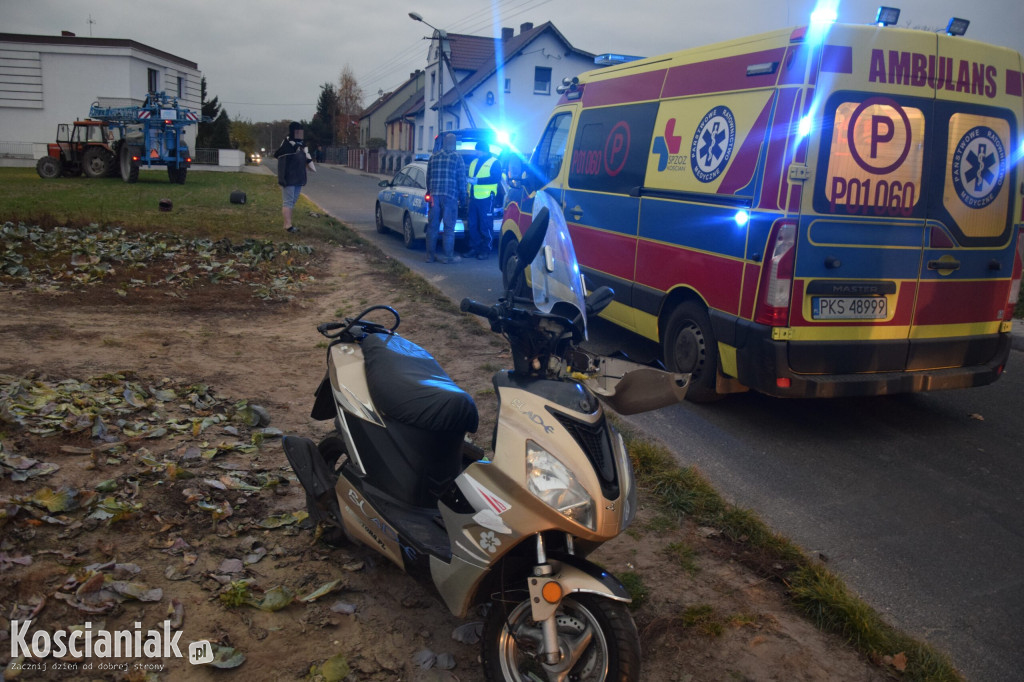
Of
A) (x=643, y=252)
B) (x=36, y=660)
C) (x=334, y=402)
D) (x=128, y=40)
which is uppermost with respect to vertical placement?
(x=128, y=40)

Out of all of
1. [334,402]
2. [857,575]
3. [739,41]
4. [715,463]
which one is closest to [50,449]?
[334,402]

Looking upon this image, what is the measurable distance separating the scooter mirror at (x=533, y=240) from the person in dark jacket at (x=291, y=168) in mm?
13030

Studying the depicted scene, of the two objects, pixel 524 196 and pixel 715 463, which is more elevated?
pixel 524 196

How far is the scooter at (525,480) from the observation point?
8.72 feet

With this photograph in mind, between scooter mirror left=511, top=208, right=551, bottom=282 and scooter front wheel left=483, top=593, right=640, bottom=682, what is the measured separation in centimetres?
123

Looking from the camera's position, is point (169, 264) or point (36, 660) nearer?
point (36, 660)

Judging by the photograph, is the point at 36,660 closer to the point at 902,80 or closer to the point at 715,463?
the point at 715,463

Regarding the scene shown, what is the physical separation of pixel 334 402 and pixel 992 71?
5094mm

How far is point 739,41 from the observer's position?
19.2ft

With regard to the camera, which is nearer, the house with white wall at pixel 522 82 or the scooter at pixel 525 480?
the scooter at pixel 525 480

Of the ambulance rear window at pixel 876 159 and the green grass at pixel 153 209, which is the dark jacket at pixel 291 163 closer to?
the green grass at pixel 153 209

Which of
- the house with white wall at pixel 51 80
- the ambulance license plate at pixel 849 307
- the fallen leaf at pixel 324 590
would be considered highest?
the house with white wall at pixel 51 80

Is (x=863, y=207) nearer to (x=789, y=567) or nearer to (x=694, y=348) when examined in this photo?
(x=694, y=348)

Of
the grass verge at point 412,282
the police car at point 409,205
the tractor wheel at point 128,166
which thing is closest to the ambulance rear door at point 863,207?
the grass verge at point 412,282
